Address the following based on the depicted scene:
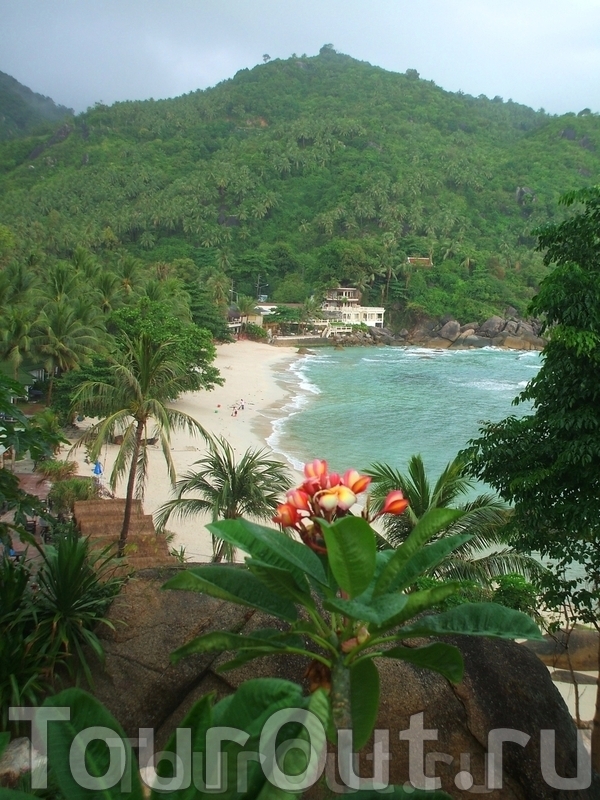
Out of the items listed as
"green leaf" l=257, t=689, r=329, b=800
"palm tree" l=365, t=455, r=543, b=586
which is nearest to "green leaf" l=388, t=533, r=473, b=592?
"green leaf" l=257, t=689, r=329, b=800

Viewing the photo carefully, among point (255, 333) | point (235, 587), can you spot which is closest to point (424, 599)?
point (235, 587)

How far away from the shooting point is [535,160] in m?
112

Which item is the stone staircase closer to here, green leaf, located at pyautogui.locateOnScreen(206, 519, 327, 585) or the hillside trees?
the hillside trees

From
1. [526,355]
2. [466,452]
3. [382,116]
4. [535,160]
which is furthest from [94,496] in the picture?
[382,116]

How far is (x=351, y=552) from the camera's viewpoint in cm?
179

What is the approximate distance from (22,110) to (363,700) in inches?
7196

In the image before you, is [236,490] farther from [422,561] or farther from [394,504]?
[422,561]

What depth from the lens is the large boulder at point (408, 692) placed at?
123 inches

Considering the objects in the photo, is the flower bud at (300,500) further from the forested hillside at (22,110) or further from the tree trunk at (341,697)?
the forested hillside at (22,110)

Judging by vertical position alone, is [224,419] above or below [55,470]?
below

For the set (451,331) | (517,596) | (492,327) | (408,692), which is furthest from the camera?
(451,331)

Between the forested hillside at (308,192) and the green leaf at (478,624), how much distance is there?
45.4 m

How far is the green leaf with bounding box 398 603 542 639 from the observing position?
6.51 ft

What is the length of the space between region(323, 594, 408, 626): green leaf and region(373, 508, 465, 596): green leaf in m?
0.09
